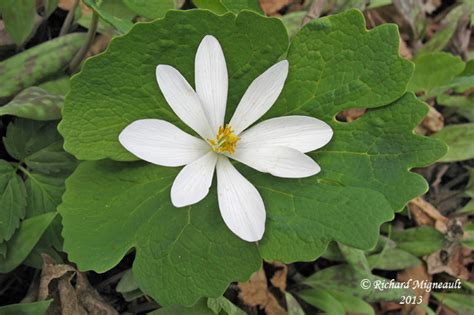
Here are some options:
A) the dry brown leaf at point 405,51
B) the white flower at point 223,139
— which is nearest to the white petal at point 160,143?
the white flower at point 223,139

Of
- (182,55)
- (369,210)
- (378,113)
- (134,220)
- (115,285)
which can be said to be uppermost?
(182,55)

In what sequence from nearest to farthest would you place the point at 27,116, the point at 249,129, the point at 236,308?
the point at 249,129 → the point at 27,116 → the point at 236,308

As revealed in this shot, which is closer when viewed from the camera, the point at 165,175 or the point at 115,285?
the point at 165,175

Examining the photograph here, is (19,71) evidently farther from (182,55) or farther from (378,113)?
(378,113)

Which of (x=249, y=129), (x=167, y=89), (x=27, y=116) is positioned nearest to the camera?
(x=167, y=89)

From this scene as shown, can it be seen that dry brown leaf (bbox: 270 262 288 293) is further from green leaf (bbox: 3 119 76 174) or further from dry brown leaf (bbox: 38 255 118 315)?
green leaf (bbox: 3 119 76 174)

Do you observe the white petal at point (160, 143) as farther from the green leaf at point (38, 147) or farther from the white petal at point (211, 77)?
the green leaf at point (38, 147)

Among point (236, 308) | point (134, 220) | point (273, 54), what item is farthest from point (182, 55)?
point (236, 308)

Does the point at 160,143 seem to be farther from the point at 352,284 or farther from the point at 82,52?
the point at 352,284
